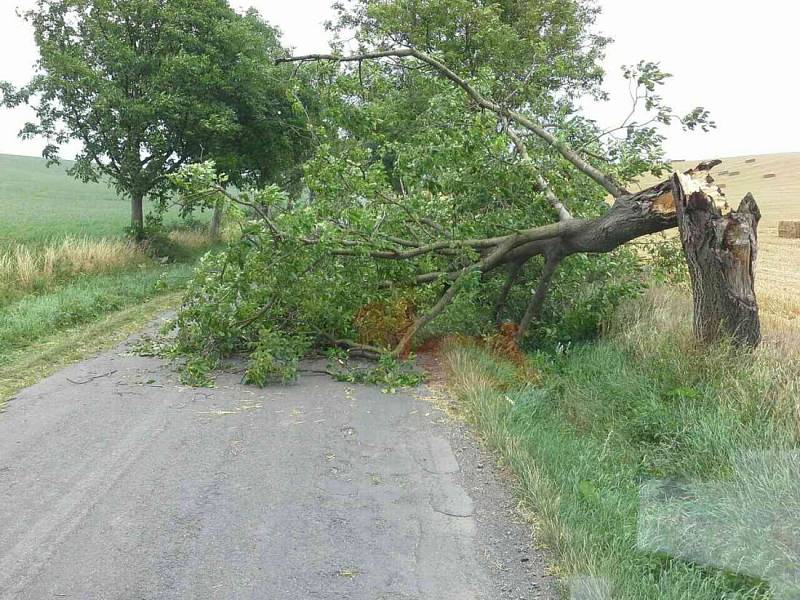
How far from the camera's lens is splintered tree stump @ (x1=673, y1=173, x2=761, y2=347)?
612 centimetres

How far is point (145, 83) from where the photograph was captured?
17.0 meters

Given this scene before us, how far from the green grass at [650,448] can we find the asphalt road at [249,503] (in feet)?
1.09

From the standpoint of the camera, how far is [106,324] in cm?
1005

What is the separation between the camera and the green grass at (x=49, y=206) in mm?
20672

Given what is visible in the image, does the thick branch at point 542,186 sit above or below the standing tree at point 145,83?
below

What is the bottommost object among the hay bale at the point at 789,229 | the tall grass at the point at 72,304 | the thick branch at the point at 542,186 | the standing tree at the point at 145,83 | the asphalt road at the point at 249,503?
the asphalt road at the point at 249,503

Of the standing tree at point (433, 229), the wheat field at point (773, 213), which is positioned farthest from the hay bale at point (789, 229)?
the standing tree at point (433, 229)

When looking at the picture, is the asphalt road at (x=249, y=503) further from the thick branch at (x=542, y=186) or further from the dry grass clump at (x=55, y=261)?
the dry grass clump at (x=55, y=261)

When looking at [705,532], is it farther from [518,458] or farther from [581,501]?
[518,458]

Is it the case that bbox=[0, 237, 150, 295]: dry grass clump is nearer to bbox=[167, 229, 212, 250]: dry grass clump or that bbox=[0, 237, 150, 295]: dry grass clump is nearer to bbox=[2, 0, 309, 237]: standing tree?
bbox=[2, 0, 309, 237]: standing tree

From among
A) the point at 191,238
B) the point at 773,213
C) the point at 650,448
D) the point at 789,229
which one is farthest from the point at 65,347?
the point at 773,213

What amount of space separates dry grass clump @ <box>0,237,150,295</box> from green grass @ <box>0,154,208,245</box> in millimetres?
2071

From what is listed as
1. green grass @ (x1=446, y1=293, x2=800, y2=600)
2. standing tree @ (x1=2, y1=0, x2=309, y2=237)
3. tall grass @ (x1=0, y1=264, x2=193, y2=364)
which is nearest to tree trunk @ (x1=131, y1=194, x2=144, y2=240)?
standing tree @ (x1=2, y1=0, x2=309, y2=237)

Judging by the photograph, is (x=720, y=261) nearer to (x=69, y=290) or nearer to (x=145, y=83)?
(x=69, y=290)
